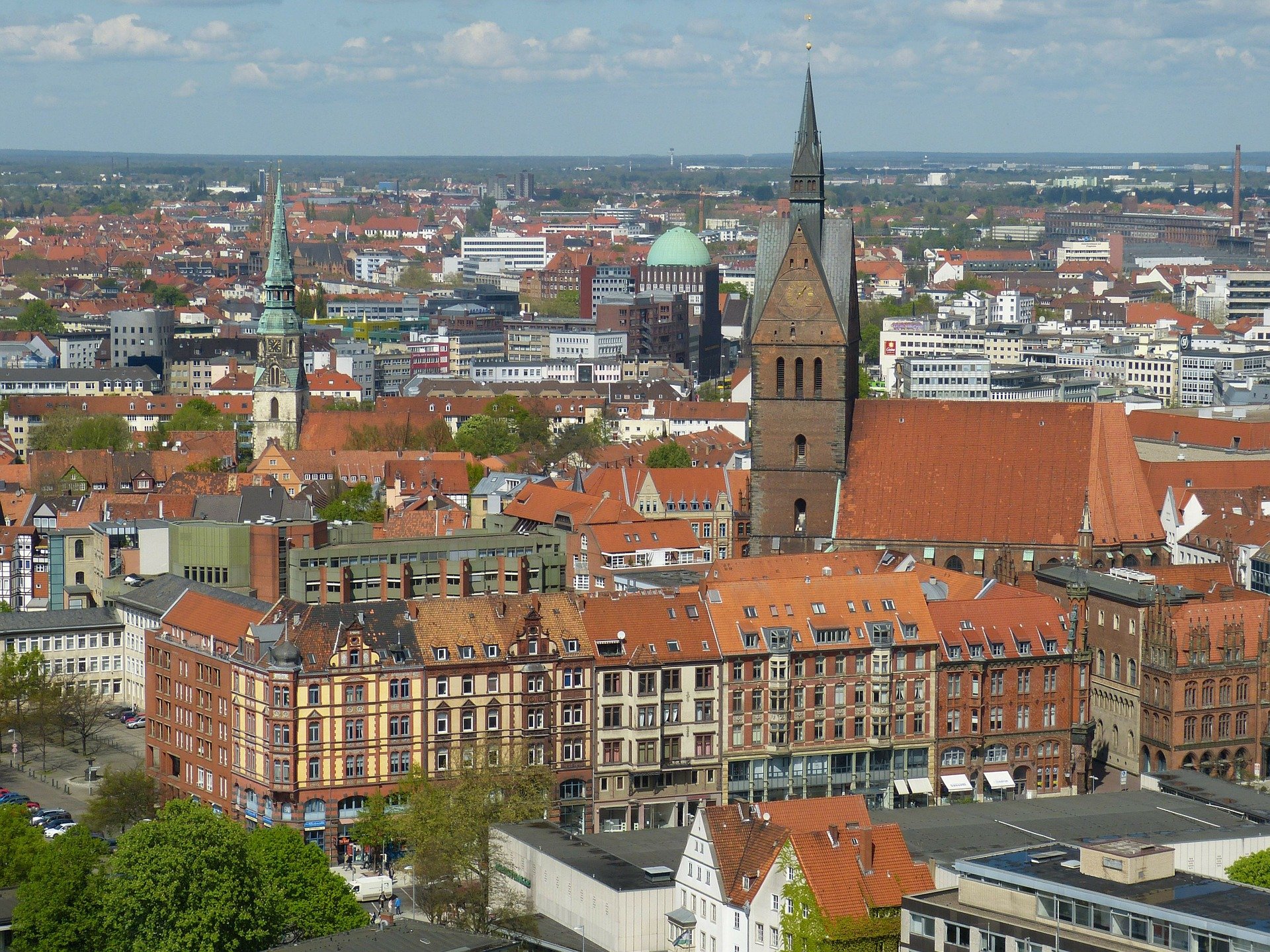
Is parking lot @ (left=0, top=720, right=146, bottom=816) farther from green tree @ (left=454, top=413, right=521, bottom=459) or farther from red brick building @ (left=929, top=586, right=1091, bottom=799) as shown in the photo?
green tree @ (left=454, top=413, right=521, bottom=459)

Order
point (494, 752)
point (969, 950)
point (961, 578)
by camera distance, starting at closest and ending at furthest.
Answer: point (969, 950), point (494, 752), point (961, 578)

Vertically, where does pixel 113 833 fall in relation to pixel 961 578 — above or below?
below

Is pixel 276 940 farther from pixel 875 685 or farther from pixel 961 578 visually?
pixel 961 578

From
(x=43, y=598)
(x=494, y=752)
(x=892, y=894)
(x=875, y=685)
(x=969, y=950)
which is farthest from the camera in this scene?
(x=43, y=598)

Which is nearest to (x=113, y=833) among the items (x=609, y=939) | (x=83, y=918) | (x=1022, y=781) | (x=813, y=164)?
(x=83, y=918)

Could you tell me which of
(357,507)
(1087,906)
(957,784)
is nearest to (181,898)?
(1087,906)

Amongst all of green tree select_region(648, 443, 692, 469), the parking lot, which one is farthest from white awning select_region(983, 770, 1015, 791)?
green tree select_region(648, 443, 692, 469)

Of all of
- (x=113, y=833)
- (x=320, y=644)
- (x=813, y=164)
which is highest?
(x=813, y=164)

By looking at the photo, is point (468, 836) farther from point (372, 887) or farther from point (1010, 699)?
point (1010, 699)
